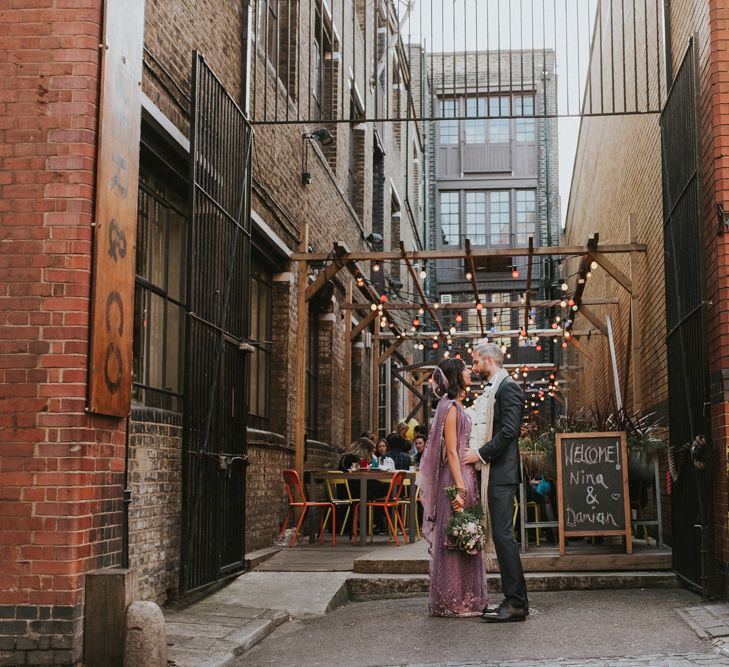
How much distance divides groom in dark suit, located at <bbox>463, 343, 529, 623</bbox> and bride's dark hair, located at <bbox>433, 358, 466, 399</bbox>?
0.15 meters

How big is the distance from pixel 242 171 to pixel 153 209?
4.44 feet

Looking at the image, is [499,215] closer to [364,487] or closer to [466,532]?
[364,487]

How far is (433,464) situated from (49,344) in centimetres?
295

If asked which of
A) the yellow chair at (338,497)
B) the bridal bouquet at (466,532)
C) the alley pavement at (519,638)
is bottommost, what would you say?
the alley pavement at (519,638)

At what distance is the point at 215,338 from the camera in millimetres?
8609

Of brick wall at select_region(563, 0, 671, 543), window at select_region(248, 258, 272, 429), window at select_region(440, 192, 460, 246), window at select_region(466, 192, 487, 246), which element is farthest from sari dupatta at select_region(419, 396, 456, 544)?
window at select_region(466, 192, 487, 246)

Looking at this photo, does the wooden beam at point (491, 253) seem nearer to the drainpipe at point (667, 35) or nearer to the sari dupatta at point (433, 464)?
the drainpipe at point (667, 35)

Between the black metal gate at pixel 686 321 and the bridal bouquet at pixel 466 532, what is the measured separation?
5.60 feet

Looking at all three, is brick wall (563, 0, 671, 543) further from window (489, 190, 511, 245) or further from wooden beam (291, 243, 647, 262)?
window (489, 190, 511, 245)

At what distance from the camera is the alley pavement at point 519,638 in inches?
229

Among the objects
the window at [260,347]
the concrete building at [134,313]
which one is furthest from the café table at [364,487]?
the window at [260,347]

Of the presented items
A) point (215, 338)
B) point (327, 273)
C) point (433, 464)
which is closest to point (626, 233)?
point (327, 273)

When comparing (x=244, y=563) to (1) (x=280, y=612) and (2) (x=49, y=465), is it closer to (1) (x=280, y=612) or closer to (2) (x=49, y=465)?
(1) (x=280, y=612)

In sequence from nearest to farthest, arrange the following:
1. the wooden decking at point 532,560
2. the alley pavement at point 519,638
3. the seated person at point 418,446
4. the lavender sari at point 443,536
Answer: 1. the alley pavement at point 519,638
2. the lavender sari at point 443,536
3. the wooden decking at point 532,560
4. the seated person at point 418,446
